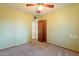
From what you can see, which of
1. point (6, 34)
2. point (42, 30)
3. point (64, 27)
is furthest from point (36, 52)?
point (42, 30)

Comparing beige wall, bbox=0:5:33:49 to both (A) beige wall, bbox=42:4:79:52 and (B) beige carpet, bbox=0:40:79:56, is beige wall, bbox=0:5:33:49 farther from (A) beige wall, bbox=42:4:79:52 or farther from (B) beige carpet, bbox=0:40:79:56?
(A) beige wall, bbox=42:4:79:52

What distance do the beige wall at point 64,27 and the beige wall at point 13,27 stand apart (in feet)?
5.20

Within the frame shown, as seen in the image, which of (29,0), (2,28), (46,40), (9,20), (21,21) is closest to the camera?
(29,0)

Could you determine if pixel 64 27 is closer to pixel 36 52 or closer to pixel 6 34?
pixel 36 52

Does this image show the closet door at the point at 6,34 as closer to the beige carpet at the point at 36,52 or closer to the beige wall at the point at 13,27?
the beige wall at the point at 13,27

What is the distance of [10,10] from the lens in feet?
14.9

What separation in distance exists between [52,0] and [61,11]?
4.13 metres

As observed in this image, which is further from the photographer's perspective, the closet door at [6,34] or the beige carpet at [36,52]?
the closet door at [6,34]

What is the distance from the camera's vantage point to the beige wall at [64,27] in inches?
154

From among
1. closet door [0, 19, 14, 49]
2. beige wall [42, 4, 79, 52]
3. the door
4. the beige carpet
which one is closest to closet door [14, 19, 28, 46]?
closet door [0, 19, 14, 49]

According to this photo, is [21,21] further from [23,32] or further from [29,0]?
[29,0]

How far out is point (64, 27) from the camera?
452 centimetres

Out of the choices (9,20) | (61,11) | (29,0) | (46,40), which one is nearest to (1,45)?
(9,20)

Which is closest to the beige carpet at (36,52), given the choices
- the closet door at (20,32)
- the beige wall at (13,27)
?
the beige wall at (13,27)
